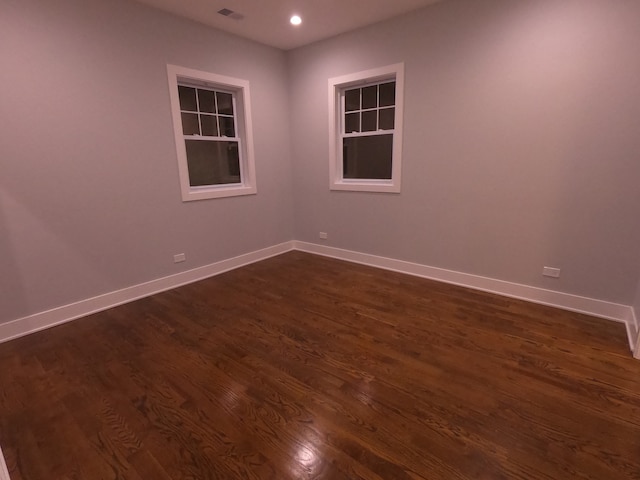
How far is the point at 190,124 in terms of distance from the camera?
371cm

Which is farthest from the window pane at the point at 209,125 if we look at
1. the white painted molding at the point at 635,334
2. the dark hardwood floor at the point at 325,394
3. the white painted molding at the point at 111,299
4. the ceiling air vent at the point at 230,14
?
the white painted molding at the point at 635,334

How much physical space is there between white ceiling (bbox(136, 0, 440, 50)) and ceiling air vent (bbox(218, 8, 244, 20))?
0.04 meters

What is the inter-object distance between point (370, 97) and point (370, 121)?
0.93 feet

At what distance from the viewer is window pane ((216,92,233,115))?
157 inches

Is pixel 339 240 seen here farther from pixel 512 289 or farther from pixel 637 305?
→ pixel 637 305

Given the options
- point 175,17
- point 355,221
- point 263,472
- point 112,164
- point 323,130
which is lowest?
point 263,472

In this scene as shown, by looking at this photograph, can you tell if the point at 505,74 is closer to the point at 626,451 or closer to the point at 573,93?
the point at 573,93

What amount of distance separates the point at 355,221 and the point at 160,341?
→ 2672mm

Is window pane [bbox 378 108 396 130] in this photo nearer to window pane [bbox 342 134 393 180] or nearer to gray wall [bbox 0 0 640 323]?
window pane [bbox 342 134 393 180]

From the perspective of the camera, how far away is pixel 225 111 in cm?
407

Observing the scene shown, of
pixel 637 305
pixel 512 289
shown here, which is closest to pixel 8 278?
pixel 512 289

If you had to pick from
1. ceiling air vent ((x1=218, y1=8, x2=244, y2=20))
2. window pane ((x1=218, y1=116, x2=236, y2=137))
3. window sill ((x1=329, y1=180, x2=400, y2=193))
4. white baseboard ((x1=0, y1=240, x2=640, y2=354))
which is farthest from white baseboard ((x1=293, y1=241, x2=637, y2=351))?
ceiling air vent ((x1=218, y1=8, x2=244, y2=20))

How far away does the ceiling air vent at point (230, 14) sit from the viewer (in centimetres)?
318

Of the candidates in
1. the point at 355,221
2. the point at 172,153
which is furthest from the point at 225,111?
the point at 355,221
